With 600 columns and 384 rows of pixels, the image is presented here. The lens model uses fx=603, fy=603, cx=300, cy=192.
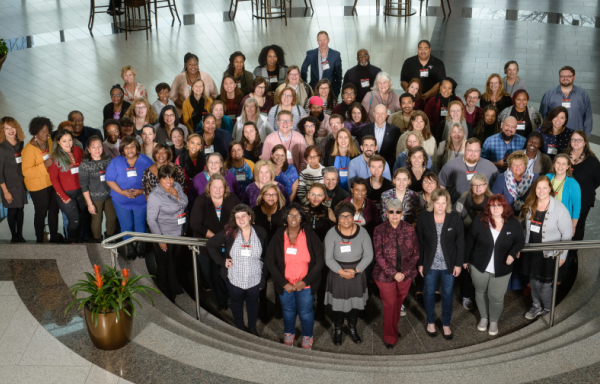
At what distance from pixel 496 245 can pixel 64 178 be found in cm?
443

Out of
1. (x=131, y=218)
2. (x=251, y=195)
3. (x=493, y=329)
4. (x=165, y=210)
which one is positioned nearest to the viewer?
(x=493, y=329)

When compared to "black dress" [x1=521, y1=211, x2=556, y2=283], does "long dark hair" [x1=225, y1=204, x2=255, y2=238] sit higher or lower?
higher

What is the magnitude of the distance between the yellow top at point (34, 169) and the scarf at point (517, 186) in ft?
15.9

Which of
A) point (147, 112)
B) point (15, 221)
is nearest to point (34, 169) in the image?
point (15, 221)

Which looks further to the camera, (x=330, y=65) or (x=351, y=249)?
(x=330, y=65)

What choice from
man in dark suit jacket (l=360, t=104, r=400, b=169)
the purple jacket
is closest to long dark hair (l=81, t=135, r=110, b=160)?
man in dark suit jacket (l=360, t=104, r=400, b=169)

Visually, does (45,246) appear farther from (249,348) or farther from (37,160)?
(249,348)

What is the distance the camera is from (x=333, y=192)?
19.6 feet

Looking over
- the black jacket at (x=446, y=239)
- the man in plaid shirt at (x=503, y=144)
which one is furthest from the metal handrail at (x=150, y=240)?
the man in plaid shirt at (x=503, y=144)

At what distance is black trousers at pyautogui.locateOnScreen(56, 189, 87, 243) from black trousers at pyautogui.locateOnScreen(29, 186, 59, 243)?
115 millimetres

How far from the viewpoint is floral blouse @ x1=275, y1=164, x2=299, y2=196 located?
20.9 feet

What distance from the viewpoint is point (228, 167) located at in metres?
6.51

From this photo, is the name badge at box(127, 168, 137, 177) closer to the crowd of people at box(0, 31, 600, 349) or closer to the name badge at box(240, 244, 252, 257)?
the crowd of people at box(0, 31, 600, 349)

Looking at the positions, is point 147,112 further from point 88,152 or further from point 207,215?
point 207,215
